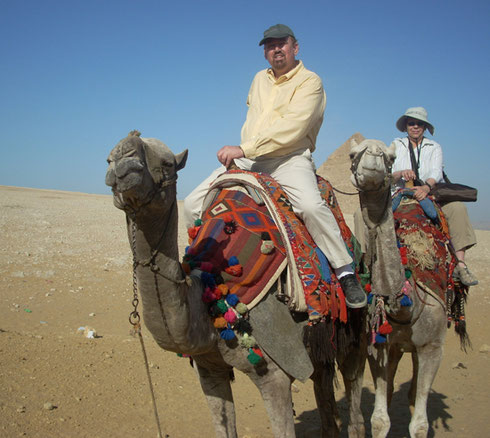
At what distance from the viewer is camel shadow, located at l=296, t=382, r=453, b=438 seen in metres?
5.90

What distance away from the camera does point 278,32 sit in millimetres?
4297

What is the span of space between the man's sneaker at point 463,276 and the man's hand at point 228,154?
299 centimetres

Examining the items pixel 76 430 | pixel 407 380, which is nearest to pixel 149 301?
pixel 76 430

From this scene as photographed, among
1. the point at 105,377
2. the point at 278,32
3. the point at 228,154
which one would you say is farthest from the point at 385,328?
Result: the point at 105,377

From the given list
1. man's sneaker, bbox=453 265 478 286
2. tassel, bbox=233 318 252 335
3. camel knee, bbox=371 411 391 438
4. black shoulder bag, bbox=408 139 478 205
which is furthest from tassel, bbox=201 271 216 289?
man's sneaker, bbox=453 265 478 286

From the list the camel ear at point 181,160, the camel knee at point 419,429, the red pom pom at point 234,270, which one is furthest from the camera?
the camel knee at point 419,429

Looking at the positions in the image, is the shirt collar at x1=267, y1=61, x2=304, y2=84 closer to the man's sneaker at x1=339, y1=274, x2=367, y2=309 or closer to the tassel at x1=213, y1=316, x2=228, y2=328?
the man's sneaker at x1=339, y1=274, x2=367, y2=309

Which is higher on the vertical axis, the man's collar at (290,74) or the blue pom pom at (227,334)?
the man's collar at (290,74)

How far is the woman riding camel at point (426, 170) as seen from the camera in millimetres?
5430

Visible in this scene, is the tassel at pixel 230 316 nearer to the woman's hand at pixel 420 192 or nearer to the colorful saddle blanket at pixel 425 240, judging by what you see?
the colorful saddle blanket at pixel 425 240

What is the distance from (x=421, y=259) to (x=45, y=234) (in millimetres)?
11681

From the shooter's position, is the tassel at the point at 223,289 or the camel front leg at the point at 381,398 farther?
the camel front leg at the point at 381,398

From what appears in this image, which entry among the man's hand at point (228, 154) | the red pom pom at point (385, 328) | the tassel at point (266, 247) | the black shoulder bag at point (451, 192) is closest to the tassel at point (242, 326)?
the tassel at point (266, 247)

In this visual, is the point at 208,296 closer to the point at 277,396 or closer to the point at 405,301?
the point at 277,396
